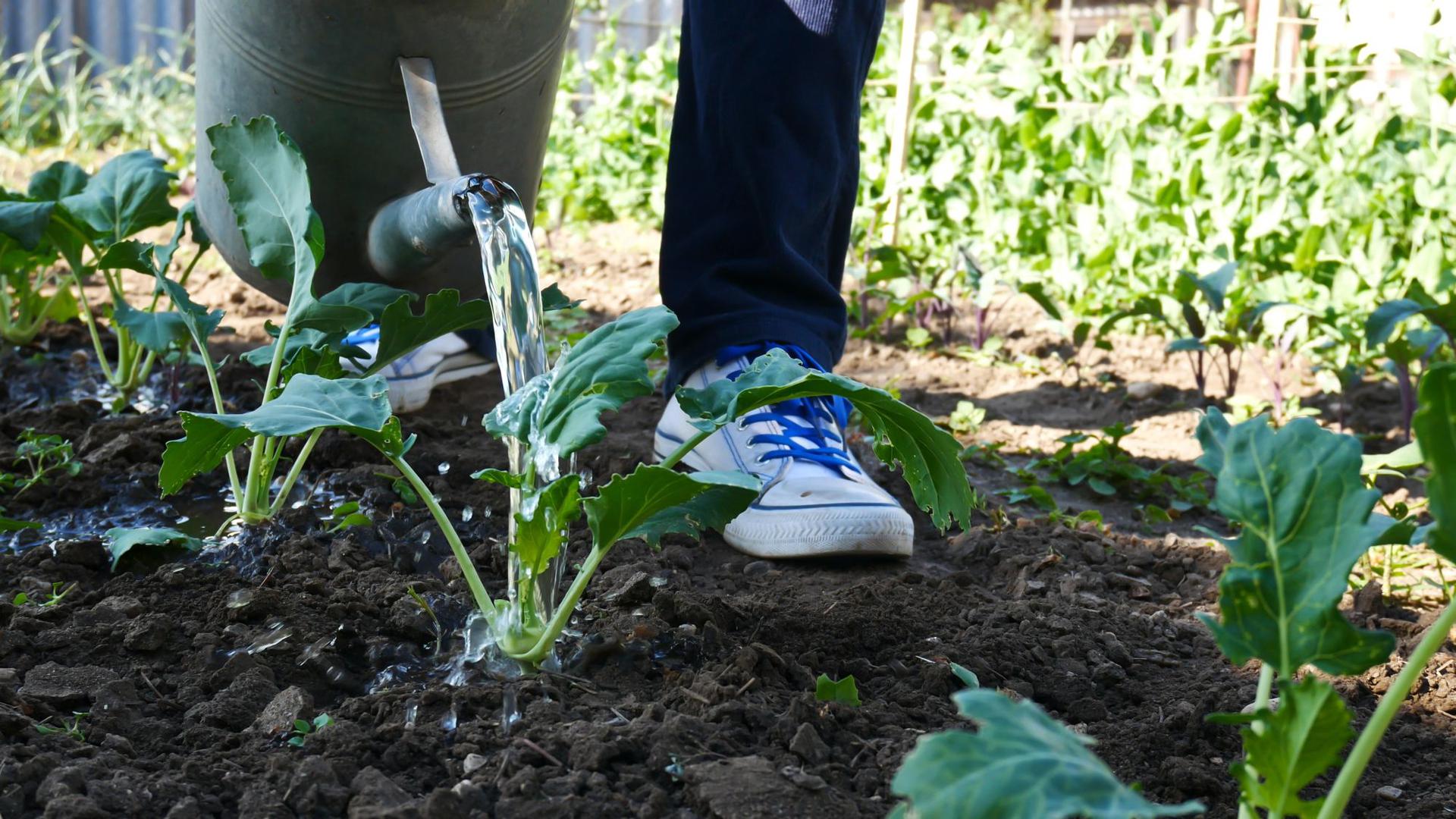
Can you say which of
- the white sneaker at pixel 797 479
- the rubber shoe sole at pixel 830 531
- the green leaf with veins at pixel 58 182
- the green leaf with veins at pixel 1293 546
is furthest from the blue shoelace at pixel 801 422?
the green leaf with veins at pixel 58 182

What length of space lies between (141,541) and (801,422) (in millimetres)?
948

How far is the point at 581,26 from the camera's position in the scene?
29.8 ft

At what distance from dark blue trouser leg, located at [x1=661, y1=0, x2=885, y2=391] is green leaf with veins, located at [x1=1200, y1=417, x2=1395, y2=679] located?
3.81 feet

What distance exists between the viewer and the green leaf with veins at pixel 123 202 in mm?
2242

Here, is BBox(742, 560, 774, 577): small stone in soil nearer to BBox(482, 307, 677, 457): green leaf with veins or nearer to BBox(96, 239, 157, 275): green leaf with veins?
BBox(482, 307, 677, 457): green leaf with veins

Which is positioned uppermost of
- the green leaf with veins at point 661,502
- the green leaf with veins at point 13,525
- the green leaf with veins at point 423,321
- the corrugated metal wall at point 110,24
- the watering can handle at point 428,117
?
the corrugated metal wall at point 110,24

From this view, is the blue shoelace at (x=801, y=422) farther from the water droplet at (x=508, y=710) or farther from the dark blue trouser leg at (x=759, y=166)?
the water droplet at (x=508, y=710)

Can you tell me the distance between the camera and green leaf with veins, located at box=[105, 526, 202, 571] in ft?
5.21

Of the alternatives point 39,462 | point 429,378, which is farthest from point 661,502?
point 429,378

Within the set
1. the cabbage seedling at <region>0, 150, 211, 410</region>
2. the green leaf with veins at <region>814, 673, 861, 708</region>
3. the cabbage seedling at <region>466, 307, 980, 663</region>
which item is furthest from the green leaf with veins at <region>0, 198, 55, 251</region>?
the green leaf with veins at <region>814, 673, 861, 708</region>

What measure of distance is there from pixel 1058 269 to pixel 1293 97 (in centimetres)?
73

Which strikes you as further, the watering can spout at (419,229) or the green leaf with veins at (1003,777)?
the watering can spout at (419,229)

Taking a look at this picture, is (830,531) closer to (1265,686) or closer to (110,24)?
(1265,686)

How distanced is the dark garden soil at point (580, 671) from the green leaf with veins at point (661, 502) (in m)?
0.16
